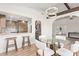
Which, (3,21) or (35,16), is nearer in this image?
(3,21)

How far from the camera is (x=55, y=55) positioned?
1.85m

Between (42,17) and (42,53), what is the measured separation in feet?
2.33

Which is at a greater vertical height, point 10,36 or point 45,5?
point 45,5

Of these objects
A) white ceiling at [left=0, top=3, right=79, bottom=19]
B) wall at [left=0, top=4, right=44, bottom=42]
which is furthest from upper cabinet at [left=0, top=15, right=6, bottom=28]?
white ceiling at [left=0, top=3, right=79, bottom=19]

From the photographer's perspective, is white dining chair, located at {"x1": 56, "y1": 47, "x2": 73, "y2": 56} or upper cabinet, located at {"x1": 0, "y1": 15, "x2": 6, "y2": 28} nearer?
upper cabinet, located at {"x1": 0, "y1": 15, "x2": 6, "y2": 28}

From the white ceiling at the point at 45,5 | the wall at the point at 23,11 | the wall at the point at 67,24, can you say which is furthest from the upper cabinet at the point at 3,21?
the wall at the point at 67,24

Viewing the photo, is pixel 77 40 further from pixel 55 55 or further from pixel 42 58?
pixel 42 58

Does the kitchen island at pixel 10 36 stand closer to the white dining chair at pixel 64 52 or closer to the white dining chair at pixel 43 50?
the white dining chair at pixel 43 50

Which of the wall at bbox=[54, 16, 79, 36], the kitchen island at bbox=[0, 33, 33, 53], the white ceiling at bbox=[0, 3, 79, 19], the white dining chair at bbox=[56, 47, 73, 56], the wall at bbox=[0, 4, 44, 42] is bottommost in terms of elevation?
the white dining chair at bbox=[56, 47, 73, 56]

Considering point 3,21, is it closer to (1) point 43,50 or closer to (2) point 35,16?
(2) point 35,16

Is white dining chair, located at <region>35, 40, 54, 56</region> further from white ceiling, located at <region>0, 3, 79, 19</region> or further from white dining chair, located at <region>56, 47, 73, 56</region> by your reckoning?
white ceiling, located at <region>0, 3, 79, 19</region>

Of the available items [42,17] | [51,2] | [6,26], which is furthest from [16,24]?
[51,2]

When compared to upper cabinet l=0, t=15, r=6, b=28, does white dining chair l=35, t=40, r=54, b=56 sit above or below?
below

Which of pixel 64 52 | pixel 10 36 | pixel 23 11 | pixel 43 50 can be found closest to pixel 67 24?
pixel 64 52
